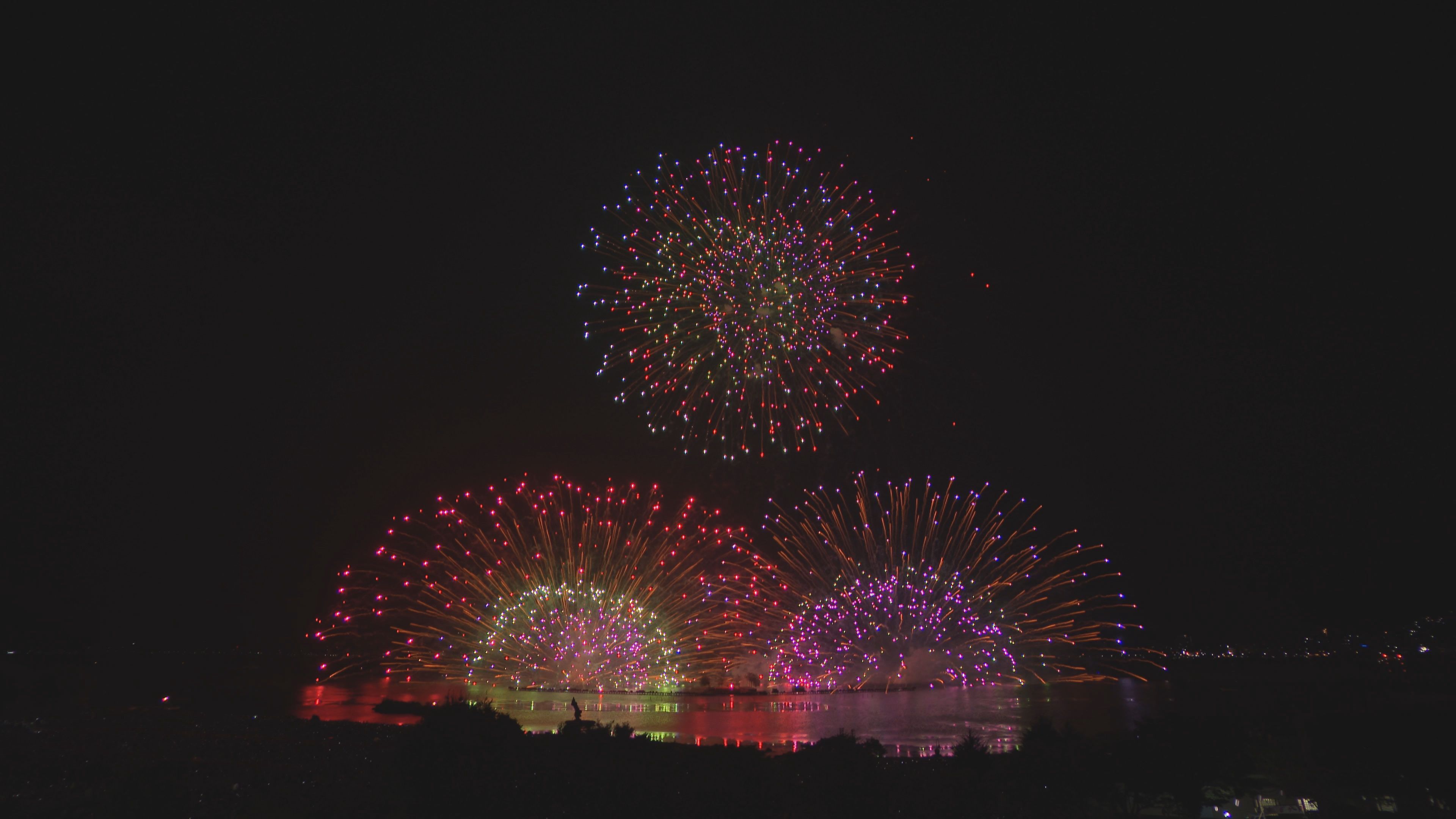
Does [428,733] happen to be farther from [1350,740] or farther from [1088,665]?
[1088,665]

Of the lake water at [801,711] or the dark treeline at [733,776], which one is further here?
the lake water at [801,711]

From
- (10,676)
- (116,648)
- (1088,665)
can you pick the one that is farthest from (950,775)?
(116,648)

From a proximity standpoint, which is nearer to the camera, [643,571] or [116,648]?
[643,571]

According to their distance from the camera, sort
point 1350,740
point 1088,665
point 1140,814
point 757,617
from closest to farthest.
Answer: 1. point 1140,814
2. point 1350,740
3. point 757,617
4. point 1088,665

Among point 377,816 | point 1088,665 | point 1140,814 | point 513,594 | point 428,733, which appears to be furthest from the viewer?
→ point 1088,665
